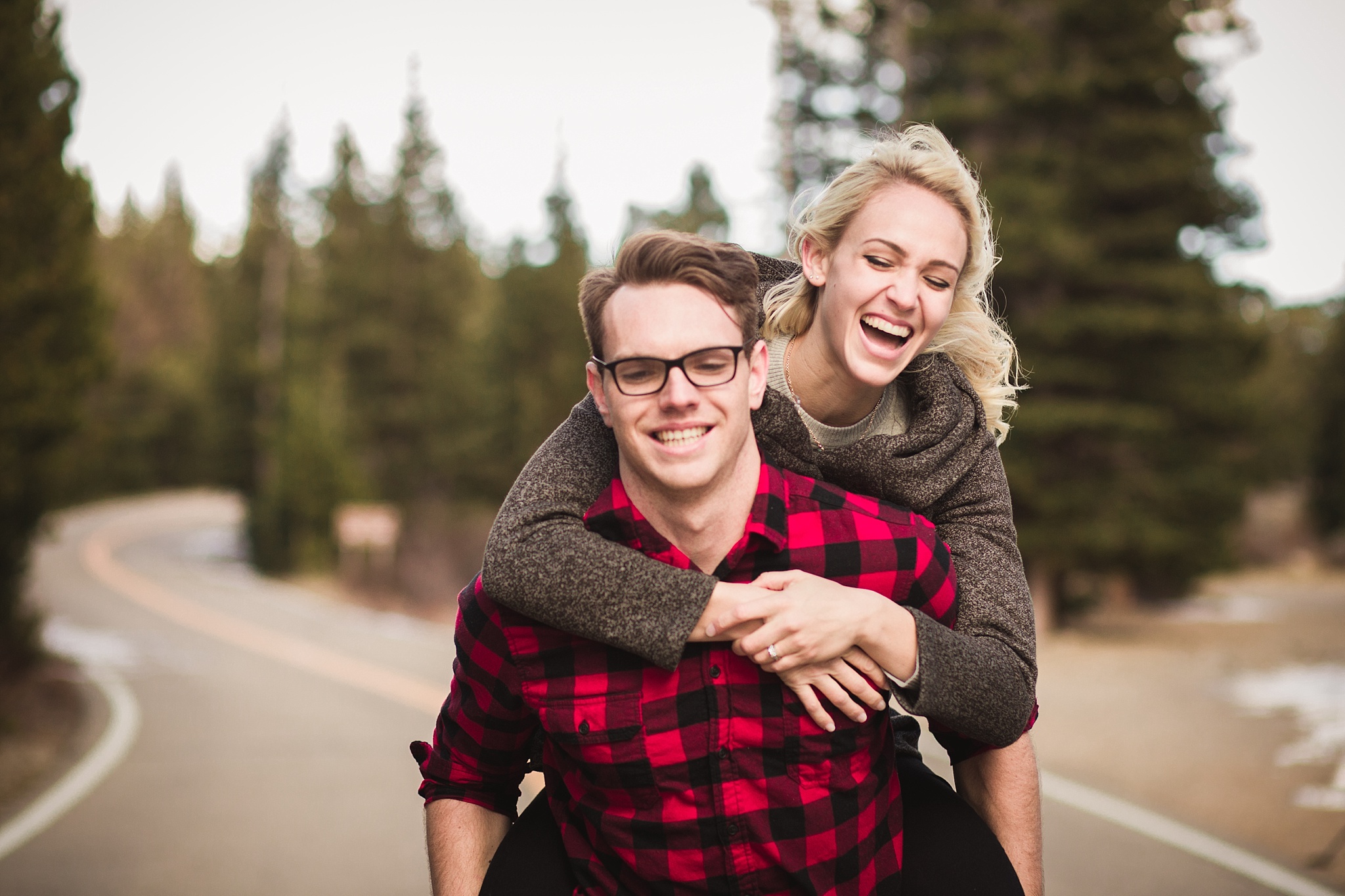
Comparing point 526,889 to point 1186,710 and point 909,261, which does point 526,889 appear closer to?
point 909,261

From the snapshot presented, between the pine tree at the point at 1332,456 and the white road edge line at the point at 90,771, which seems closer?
the white road edge line at the point at 90,771

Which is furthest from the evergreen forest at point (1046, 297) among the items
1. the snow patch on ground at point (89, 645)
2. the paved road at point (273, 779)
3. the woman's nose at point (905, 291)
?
the paved road at point (273, 779)

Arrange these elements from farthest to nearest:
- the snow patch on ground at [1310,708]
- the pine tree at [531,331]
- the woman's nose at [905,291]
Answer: the pine tree at [531,331], the snow patch on ground at [1310,708], the woman's nose at [905,291]

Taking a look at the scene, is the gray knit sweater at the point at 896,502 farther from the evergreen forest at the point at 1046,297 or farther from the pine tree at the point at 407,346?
the pine tree at the point at 407,346

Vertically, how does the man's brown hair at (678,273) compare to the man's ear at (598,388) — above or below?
above

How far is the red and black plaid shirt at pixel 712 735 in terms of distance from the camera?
7.00ft

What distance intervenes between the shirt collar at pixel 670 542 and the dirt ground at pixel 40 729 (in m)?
9.22

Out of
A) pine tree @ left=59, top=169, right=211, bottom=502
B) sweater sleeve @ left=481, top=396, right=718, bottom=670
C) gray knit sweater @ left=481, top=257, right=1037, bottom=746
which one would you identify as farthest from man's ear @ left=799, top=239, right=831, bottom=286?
pine tree @ left=59, top=169, right=211, bottom=502

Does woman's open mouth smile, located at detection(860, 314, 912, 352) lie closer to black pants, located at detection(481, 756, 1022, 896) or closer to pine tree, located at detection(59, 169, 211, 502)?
black pants, located at detection(481, 756, 1022, 896)

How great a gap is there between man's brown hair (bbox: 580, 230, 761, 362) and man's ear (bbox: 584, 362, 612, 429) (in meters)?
0.03

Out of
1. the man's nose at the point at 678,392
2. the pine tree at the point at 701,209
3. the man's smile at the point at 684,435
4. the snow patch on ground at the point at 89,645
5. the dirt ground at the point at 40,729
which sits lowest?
the snow patch on ground at the point at 89,645

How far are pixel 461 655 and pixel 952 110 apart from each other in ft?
50.9

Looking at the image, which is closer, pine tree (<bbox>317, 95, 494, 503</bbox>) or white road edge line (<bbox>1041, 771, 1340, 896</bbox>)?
white road edge line (<bbox>1041, 771, 1340, 896</bbox>)

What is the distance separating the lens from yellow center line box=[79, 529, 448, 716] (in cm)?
1346
